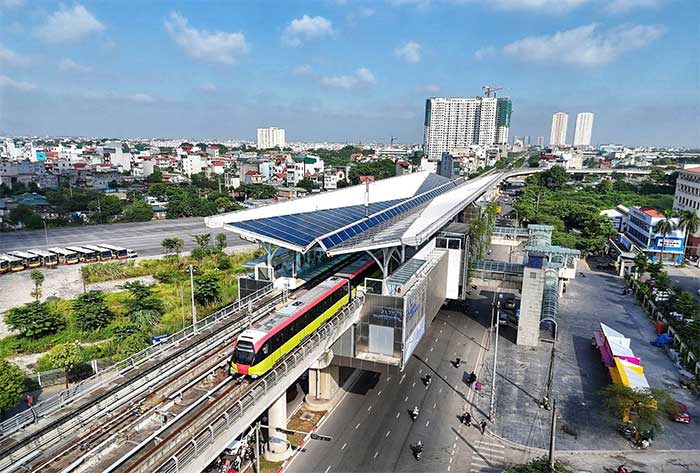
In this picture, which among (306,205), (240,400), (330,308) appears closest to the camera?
(240,400)

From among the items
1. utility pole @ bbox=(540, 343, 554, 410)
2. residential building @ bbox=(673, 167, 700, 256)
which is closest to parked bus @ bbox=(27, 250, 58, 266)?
utility pole @ bbox=(540, 343, 554, 410)

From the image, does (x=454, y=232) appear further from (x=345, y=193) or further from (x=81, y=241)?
(x=81, y=241)

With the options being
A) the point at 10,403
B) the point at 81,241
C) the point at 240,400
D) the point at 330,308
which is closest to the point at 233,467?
the point at 240,400

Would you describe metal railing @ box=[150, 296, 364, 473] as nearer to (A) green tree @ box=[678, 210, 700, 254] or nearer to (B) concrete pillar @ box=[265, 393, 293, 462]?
(B) concrete pillar @ box=[265, 393, 293, 462]

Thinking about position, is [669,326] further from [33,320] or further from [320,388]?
[33,320]

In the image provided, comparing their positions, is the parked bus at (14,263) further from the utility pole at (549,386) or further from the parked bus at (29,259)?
the utility pole at (549,386)

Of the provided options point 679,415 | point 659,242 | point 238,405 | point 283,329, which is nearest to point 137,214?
point 283,329

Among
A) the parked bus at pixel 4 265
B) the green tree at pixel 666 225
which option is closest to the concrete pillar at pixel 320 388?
the parked bus at pixel 4 265
